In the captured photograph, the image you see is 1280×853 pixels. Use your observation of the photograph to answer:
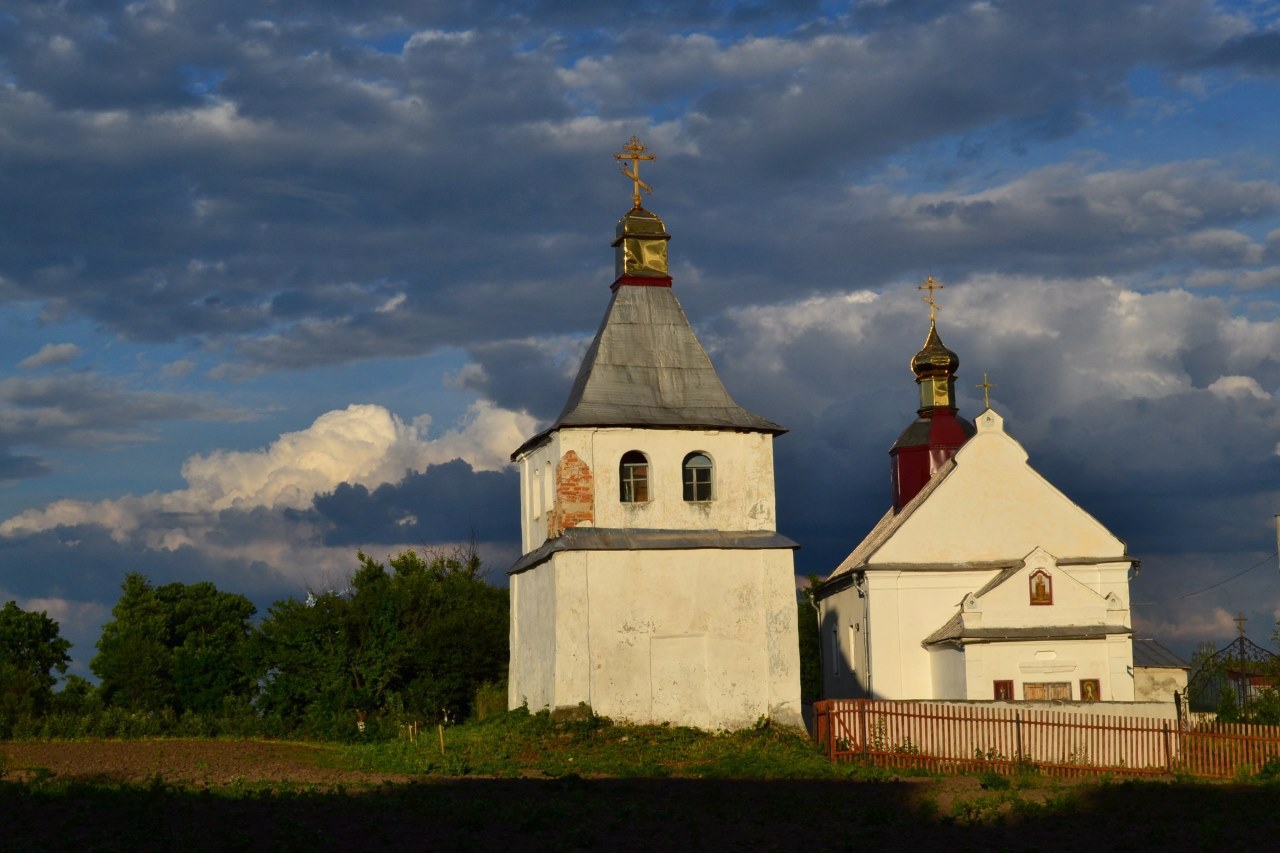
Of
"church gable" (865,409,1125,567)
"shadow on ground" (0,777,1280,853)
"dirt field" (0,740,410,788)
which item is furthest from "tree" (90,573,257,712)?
"shadow on ground" (0,777,1280,853)

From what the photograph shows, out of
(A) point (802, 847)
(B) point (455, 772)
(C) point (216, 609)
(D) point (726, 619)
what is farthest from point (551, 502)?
(C) point (216, 609)

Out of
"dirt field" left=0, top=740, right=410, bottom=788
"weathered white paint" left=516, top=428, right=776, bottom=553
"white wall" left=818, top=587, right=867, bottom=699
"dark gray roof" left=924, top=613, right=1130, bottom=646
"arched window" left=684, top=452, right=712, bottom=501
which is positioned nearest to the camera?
"dirt field" left=0, top=740, right=410, bottom=788

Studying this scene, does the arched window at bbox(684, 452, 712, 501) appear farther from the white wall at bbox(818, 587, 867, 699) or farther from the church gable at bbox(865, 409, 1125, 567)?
the white wall at bbox(818, 587, 867, 699)

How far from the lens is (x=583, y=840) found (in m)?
17.6

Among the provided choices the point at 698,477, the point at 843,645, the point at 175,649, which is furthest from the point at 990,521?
the point at 175,649

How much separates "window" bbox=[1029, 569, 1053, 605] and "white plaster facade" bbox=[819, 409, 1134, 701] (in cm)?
7

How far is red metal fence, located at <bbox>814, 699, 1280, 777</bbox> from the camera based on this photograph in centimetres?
2681

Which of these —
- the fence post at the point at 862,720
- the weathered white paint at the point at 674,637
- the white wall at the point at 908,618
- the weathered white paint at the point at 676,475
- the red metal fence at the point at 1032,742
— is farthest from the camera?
the white wall at the point at 908,618

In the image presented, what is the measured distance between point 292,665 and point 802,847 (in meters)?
22.7

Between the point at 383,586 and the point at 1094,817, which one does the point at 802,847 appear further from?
the point at 383,586

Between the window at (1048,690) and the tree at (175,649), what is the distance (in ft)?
63.6

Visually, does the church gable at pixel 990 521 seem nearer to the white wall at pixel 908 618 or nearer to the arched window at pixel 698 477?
the white wall at pixel 908 618

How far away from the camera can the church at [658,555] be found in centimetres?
2980

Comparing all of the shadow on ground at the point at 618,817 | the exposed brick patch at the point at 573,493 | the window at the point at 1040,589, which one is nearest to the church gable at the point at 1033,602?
the window at the point at 1040,589
